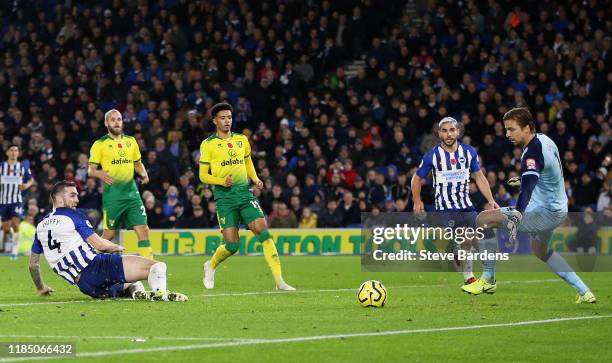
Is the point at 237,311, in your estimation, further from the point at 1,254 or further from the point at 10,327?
the point at 1,254

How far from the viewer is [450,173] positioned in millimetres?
16250

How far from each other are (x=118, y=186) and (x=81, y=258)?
3742 millimetres

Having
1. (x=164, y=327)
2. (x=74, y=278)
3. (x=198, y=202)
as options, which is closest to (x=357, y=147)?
(x=198, y=202)

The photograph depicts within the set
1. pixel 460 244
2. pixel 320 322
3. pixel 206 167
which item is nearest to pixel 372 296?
pixel 320 322

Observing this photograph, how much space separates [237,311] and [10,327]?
8.49 ft

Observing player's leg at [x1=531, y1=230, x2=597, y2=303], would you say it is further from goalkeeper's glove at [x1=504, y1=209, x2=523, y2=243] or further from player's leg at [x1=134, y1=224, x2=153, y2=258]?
player's leg at [x1=134, y1=224, x2=153, y2=258]

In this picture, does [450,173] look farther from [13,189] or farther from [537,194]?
[13,189]

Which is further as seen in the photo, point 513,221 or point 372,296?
point 372,296

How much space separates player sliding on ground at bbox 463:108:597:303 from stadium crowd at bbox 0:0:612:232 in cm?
1363

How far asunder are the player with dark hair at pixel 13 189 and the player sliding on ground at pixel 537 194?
1450cm

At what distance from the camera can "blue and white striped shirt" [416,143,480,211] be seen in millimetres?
16266

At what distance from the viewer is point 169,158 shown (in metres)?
30.0

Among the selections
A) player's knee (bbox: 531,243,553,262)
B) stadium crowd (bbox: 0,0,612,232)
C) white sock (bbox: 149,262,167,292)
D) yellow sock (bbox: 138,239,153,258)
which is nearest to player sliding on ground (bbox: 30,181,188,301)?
white sock (bbox: 149,262,167,292)

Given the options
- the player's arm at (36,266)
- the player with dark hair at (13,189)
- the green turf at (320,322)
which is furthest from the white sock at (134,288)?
the player with dark hair at (13,189)
